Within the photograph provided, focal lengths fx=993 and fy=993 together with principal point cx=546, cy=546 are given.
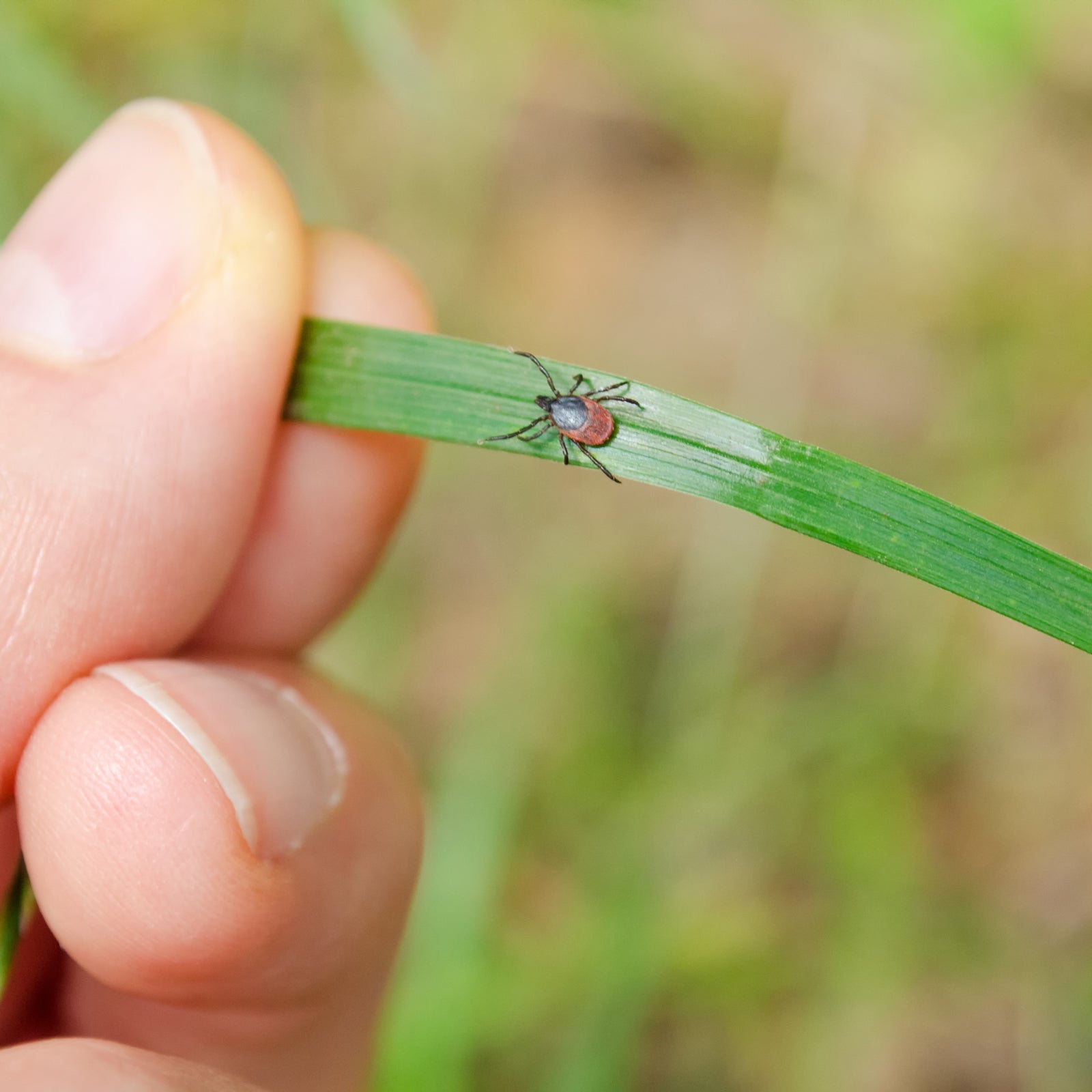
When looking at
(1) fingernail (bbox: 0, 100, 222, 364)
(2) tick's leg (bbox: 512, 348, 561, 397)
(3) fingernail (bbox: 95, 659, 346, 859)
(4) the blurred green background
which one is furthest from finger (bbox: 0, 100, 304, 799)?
(4) the blurred green background

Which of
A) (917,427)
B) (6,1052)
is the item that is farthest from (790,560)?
(6,1052)

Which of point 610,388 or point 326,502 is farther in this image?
point 326,502

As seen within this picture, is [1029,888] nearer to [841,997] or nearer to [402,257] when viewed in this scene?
[841,997]

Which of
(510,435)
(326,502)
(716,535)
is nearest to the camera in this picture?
(510,435)

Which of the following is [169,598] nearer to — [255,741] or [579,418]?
[255,741]

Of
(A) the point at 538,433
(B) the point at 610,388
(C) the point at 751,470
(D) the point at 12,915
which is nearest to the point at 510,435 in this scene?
(A) the point at 538,433

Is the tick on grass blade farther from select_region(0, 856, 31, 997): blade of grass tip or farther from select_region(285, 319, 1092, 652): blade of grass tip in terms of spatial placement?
select_region(0, 856, 31, 997): blade of grass tip
